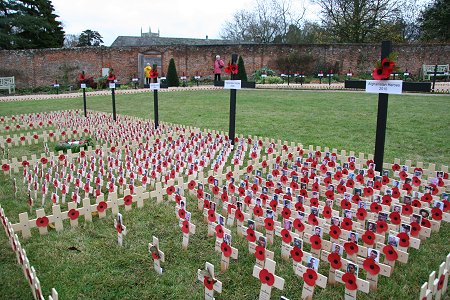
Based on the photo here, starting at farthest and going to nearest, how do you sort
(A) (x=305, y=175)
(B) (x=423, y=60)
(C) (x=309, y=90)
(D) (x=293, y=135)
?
(B) (x=423, y=60) < (C) (x=309, y=90) < (D) (x=293, y=135) < (A) (x=305, y=175)

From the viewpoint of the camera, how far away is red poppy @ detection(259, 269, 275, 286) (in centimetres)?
274

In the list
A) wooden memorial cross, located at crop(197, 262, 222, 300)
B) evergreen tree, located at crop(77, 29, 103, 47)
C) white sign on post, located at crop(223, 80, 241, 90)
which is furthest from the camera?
evergreen tree, located at crop(77, 29, 103, 47)

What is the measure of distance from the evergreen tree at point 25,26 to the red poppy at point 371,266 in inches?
1360

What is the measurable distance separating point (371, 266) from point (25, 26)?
1422 inches

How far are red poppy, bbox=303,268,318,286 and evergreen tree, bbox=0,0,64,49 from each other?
34412mm

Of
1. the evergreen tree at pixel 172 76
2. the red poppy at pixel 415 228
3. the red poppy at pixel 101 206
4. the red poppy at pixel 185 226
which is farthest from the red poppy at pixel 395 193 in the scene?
the evergreen tree at pixel 172 76

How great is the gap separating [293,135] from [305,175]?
157 inches

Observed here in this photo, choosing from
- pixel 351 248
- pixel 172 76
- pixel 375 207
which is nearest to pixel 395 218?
pixel 375 207

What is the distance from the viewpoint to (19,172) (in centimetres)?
657

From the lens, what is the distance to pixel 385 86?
535 cm

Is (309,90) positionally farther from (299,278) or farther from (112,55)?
(299,278)

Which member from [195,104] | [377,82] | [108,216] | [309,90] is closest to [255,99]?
[195,104]

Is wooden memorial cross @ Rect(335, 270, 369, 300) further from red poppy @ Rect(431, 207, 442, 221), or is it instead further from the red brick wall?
the red brick wall

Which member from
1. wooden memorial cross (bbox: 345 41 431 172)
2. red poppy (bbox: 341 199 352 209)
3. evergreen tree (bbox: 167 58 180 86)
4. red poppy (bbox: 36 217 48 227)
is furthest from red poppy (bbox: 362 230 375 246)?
evergreen tree (bbox: 167 58 180 86)
